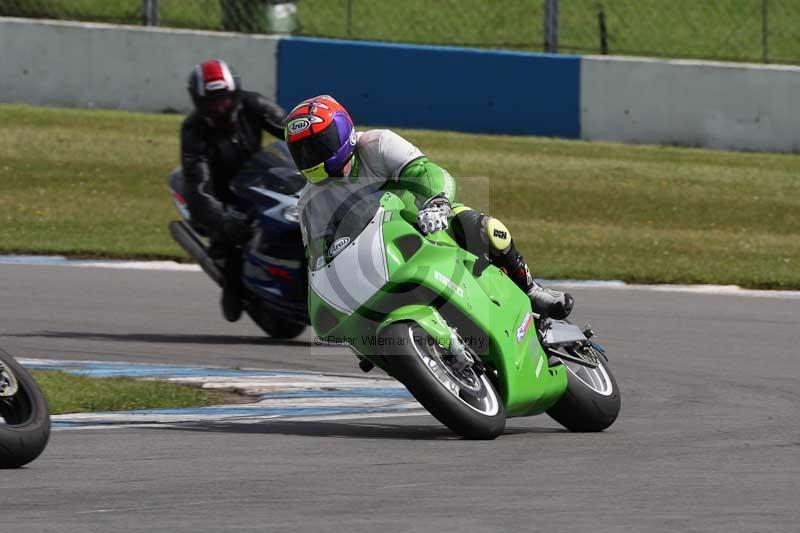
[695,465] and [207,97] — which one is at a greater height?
[207,97]

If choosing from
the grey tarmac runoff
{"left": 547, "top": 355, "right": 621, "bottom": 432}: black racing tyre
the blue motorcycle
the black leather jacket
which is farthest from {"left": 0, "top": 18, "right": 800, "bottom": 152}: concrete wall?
{"left": 547, "top": 355, "right": 621, "bottom": 432}: black racing tyre

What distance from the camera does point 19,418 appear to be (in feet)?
19.5

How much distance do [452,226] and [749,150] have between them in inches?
440

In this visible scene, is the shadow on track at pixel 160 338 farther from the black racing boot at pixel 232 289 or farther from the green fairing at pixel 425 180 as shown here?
the green fairing at pixel 425 180

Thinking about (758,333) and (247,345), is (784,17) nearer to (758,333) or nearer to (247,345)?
(758,333)

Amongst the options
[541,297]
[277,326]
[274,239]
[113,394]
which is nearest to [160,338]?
[277,326]

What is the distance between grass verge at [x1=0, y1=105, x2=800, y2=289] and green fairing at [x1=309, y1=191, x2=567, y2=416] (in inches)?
223

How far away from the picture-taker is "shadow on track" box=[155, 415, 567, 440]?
684 centimetres

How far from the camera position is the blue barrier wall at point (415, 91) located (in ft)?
58.2

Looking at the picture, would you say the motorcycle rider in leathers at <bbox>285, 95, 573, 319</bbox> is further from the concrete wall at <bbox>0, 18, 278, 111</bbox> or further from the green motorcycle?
the concrete wall at <bbox>0, 18, 278, 111</bbox>

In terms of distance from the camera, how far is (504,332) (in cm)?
670

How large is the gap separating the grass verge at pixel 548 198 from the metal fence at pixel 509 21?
119 centimetres

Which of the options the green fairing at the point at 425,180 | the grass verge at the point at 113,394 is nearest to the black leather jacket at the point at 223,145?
the grass verge at the point at 113,394

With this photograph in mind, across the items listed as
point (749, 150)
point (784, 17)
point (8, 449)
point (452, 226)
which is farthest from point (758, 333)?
point (784, 17)
